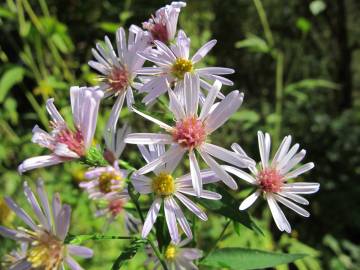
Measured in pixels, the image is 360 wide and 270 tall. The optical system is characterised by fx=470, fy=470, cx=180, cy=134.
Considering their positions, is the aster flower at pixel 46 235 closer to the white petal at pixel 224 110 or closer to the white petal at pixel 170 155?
the white petal at pixel 170 155

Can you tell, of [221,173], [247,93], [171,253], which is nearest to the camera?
[221,173]

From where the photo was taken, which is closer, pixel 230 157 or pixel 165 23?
pixel 230 157

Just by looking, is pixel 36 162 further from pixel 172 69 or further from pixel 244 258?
pixel 244 258

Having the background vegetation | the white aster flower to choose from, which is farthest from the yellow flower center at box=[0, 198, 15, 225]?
the white aster flower

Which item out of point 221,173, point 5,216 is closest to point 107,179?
point 221,173

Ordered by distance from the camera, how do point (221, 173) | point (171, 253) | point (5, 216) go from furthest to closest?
point (5, 216)
point (171, 253)
point (221, 173)

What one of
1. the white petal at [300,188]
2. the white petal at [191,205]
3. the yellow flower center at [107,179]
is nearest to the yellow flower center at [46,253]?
the yellow flower center at [107,179]

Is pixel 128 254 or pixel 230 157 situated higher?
pixel 230 157

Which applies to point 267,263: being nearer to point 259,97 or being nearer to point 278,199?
point 278,199
